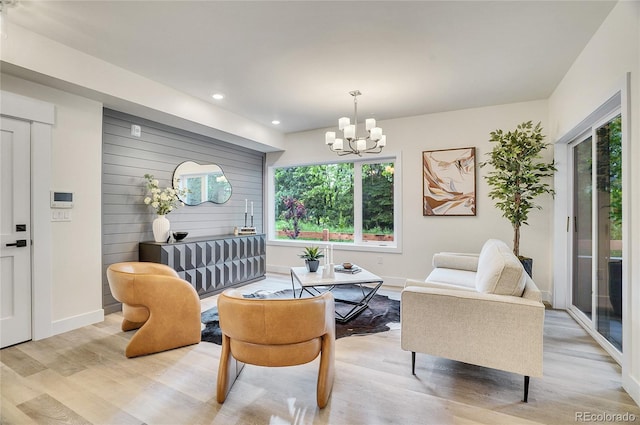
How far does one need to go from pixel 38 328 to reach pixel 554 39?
5469mm

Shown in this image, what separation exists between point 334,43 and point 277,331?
2468 mm

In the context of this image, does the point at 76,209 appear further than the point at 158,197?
No

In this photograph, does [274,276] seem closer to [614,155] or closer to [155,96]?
[155,96]

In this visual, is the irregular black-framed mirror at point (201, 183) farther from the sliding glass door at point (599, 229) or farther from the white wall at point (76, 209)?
the sliding glass door at point (599, 229)

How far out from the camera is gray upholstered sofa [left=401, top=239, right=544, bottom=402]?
1940 millimetres

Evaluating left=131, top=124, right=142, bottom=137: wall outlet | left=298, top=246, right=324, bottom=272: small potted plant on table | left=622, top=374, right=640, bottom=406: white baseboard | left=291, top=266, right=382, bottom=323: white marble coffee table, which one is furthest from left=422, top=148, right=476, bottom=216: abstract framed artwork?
left=131, top=124, right=142, bottom=137: wall outlet

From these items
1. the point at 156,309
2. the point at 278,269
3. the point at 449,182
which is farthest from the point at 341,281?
the point at 278,269

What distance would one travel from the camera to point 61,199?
3.12m

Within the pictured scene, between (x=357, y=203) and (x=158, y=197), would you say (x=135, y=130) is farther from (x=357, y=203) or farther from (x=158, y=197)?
(x=357, y=203)

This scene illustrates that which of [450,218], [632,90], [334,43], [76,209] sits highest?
Result: [334,43]

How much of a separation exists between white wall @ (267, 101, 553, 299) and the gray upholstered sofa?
7.85 feet

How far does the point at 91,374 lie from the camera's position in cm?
230

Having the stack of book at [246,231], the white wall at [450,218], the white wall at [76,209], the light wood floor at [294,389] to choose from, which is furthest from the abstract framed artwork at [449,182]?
the white wall at [76,209]

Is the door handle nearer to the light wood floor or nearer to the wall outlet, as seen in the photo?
the light wood floor
